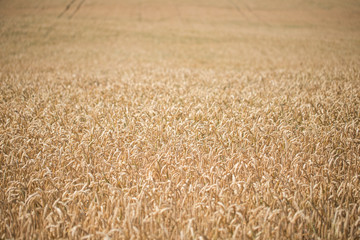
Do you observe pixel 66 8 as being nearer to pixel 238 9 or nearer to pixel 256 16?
pixel 238 9

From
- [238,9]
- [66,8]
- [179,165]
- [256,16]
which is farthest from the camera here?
[238,9]

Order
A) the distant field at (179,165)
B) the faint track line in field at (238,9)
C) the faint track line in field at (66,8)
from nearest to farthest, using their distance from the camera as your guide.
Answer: the distant field at (179,165)
the faint track line in field at (66,8)
the faint track line in field at (238,9)

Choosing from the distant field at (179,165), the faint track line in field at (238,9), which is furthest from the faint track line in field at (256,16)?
the distant field at (179,165)

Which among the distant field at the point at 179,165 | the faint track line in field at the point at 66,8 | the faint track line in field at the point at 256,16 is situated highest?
the faint track line in field at the point at 66,8

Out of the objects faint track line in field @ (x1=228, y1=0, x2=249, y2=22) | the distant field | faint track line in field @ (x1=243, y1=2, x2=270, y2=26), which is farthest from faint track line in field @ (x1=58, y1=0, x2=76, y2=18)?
the distant field

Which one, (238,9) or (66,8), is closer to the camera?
(66,8)

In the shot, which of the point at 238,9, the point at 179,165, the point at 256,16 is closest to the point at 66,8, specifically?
the point at 238,9

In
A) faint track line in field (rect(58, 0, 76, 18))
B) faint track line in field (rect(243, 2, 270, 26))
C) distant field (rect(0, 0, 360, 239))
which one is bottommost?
distant field (rect(0, 0, 360, 239))

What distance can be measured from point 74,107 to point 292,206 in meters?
4.67

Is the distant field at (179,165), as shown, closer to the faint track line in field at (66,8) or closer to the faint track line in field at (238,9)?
the faint track line in field at (66,8)

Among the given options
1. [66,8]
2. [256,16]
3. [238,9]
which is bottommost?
[256,16]

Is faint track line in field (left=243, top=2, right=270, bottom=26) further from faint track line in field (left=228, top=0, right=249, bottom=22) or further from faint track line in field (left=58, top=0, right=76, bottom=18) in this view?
faint track line in field (left=58, top=0, right=76, bottom=18)

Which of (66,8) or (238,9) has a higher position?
(66,8)

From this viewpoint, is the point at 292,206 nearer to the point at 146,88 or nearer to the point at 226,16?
the point at 146,88
